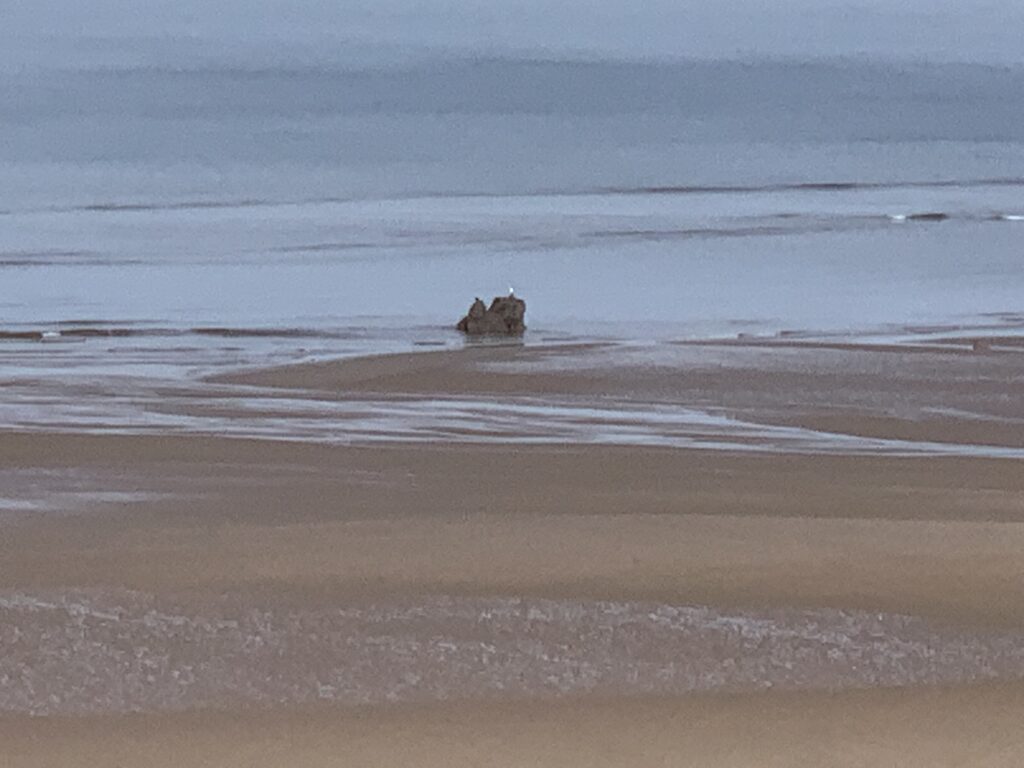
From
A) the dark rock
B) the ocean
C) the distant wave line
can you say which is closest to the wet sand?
the ocean

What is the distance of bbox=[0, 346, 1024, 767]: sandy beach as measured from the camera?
4184 millimetres

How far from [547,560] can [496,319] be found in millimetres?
7322

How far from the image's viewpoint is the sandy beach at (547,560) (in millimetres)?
4184

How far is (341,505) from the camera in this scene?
6.62 metres

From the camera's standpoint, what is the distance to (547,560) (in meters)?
5.82

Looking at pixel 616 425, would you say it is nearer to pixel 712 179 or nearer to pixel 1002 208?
pixel 1002 208

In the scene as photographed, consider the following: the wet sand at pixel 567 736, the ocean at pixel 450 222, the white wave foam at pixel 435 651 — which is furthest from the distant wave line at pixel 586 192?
the wet sand at pixel 567 736

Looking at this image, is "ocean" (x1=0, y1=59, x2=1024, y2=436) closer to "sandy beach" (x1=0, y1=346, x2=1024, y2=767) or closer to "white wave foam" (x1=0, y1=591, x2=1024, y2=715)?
"sandy beach" (x1=0, y1=346, x2=1024, y2=767)

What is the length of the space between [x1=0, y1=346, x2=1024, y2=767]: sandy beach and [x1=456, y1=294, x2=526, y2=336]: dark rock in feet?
12.9

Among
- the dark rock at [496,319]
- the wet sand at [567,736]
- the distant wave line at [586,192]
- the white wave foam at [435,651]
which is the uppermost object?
the distant wave line at [586,192]

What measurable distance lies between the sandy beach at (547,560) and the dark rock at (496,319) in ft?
12.9

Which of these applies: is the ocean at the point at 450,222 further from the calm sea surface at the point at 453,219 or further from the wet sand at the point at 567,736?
the wet sand at the point at 567,736

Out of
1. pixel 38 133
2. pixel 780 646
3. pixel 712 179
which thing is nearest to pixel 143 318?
pixel 780 646

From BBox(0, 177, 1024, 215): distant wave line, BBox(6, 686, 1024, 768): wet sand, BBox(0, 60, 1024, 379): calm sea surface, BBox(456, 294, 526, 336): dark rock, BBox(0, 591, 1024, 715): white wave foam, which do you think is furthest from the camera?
BBox(0, 177, 1024, 215): distant wave line
